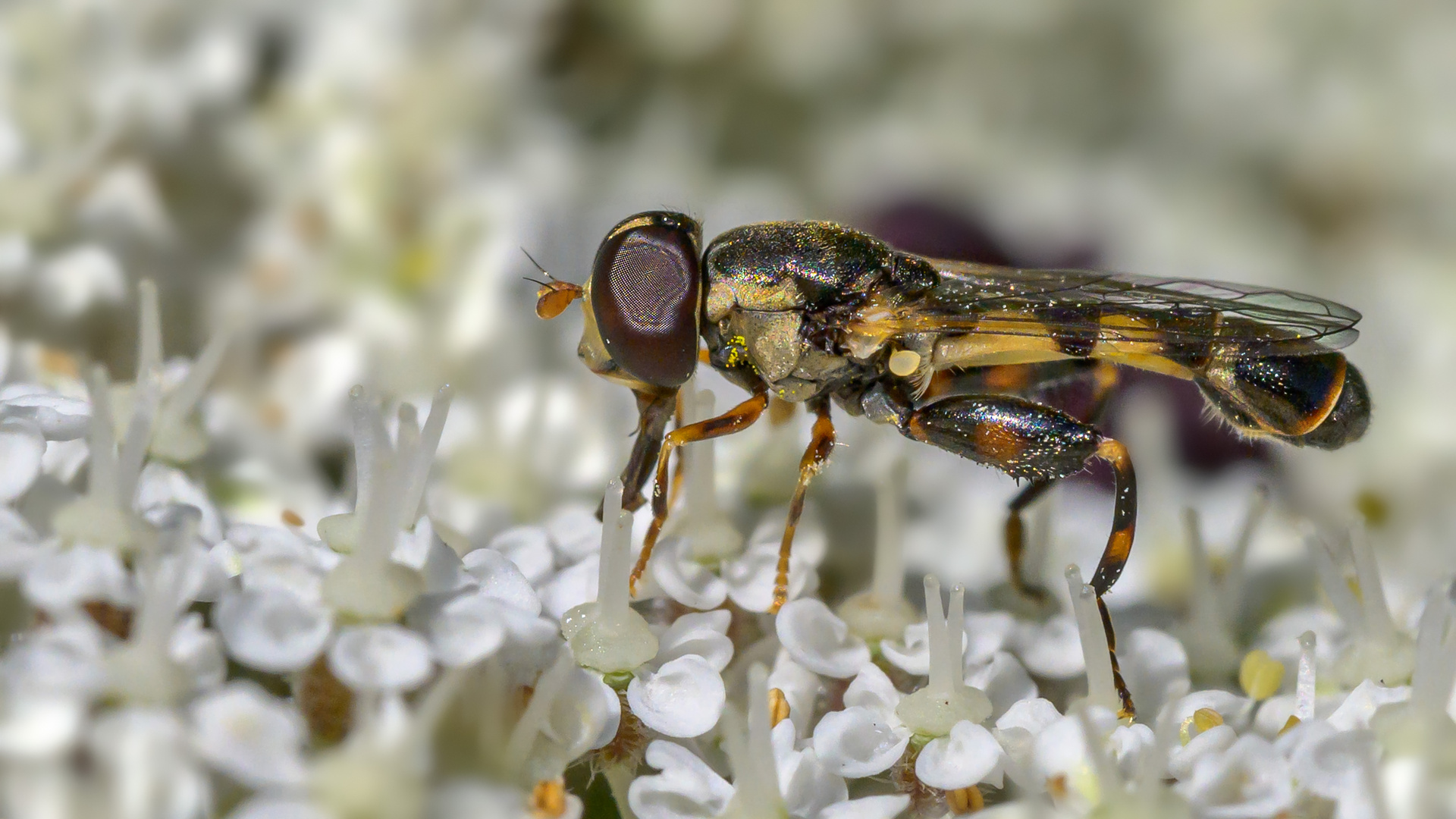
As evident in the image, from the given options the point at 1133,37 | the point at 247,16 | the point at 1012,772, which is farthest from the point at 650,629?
the point at 1133,37

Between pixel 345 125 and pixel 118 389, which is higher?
pixel 345 125

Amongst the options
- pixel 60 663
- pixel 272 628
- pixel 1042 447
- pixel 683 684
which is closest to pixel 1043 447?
pixel 1042 447

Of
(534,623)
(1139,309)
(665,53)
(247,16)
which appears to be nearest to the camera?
(534,623)

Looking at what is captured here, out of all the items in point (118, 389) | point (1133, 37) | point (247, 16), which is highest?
point (1133, 37)

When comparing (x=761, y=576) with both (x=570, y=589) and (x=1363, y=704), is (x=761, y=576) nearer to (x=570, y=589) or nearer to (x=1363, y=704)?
(x=570, y=589)

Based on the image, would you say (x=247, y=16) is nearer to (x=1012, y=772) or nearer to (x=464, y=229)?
(x=464, y=229)

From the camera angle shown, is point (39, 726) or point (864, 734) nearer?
point (39, 726)

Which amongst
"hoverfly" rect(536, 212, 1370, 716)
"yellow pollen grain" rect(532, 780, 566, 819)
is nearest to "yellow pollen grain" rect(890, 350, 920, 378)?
"hoverfly" rect(536, 212, 1370, 716)
